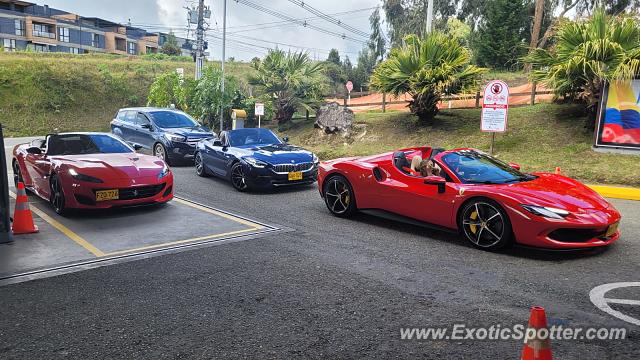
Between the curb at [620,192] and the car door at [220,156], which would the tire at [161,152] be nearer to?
the car door at [220,156]

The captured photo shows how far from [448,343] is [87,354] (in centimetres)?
252

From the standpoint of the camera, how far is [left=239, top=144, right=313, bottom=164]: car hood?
950cm

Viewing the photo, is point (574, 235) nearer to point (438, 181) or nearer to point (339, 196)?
point (438, 181)

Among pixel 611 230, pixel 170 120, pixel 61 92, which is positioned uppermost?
pixel 61 92

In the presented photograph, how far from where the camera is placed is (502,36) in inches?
1111

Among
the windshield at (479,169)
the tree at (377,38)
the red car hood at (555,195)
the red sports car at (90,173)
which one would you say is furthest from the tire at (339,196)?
the tree at (377,38)

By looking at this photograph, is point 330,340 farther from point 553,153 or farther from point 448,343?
Answer: point 553,153

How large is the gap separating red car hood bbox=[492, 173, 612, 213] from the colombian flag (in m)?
8.06

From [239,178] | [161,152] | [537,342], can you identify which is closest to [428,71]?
[239,178]

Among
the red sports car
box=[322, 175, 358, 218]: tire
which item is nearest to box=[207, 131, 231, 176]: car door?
the red sports car

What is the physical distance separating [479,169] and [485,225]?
0.99m

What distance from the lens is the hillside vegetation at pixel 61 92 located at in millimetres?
29500

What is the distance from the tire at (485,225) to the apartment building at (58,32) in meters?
55.4

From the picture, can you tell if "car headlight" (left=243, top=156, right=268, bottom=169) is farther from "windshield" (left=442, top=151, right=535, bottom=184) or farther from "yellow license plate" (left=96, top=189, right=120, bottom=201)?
"windshield" (left=442, top=151, right=535, bottom=184)
